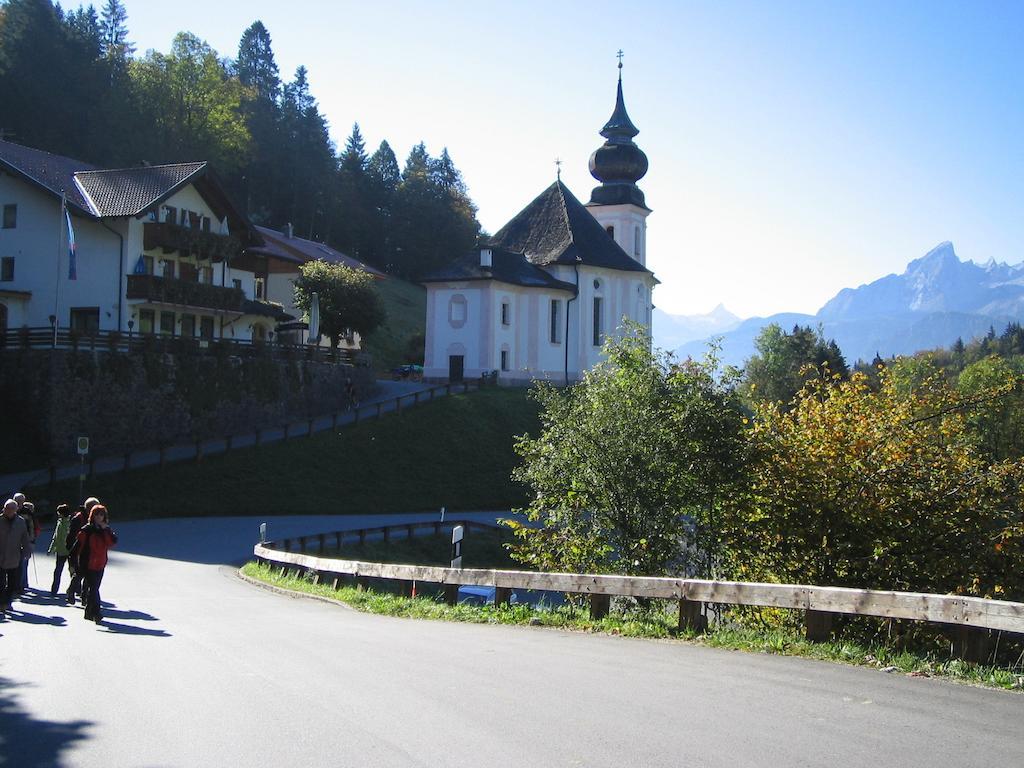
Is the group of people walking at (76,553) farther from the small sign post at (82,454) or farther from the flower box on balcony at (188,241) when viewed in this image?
the flower box on balcony at (188,241)

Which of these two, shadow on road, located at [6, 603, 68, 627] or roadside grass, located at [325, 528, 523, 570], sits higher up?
shadow on road, located at [6, 603, 68, 627]

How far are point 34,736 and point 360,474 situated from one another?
115ft

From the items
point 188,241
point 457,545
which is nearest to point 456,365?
point 188,241

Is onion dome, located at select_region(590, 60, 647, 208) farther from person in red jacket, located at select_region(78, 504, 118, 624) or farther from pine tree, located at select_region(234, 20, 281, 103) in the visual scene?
person in red jacket, located at select_region(78, 504, 118, 624)

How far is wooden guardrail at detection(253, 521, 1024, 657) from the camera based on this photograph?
8.96 metres

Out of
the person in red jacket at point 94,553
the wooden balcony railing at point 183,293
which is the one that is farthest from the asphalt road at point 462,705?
the wooden balcony railing at point 183,293

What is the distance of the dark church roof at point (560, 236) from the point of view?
67000 mm

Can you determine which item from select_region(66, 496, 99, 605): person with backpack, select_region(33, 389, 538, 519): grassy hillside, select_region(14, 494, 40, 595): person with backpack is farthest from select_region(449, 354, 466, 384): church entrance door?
select_region(14, 494, 40, 595): person with backpack

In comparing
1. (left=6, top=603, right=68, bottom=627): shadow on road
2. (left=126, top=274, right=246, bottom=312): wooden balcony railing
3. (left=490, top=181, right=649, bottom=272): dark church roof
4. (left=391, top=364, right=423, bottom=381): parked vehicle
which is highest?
(left=490, top=181, right=649, bottom=272): dark church roof

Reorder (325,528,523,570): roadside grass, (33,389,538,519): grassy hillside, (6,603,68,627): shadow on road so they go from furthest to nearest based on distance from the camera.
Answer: (33,389,538,519): grassy hillside < (325,528,523,570): roadside grass < (6,603,68,627): shadow on road

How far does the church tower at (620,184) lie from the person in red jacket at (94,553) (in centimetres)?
6243

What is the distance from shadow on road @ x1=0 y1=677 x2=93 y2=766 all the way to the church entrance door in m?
54.0

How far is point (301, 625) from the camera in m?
13.9

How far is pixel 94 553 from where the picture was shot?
14.6 m
